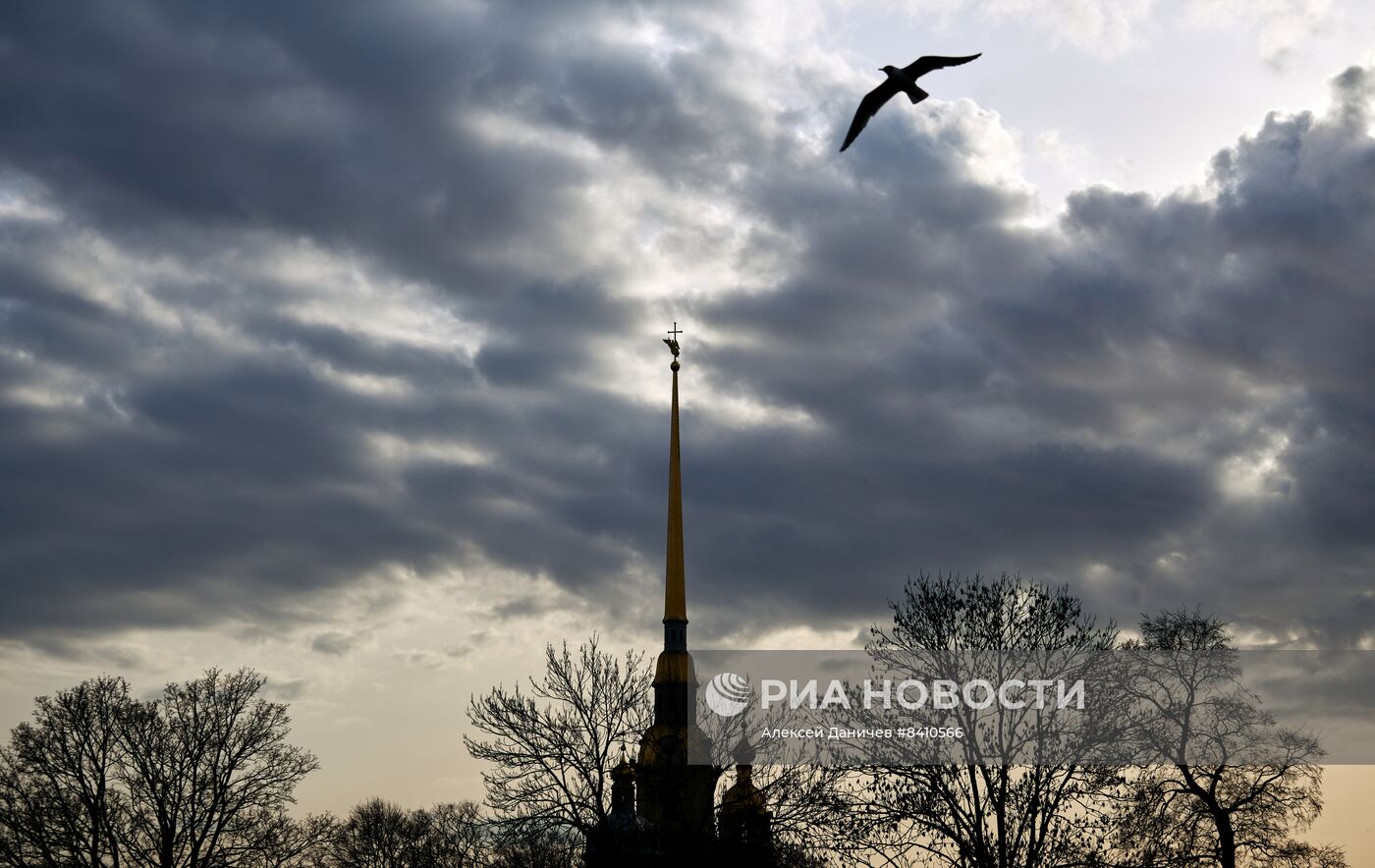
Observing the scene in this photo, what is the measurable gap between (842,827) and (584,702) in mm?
7476

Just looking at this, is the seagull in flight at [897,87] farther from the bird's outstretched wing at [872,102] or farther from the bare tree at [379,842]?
the bare tree at [379,842]

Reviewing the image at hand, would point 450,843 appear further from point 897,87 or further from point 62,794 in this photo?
point 897,87

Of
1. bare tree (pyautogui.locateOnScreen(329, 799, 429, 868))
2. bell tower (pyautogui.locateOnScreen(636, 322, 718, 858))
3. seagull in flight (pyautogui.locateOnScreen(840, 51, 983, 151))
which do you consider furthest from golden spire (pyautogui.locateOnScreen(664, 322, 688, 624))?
seagull in flight (pyautogui.locateOnScreen(840, 51, 983, 151))

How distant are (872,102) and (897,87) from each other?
54 cm

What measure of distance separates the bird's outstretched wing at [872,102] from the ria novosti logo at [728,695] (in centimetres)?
2080

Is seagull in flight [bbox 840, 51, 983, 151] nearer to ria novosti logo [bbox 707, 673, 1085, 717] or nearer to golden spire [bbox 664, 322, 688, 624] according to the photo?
ria novosti logo [bbox 707, 673, 1085, 717]

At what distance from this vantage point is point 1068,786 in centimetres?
3347

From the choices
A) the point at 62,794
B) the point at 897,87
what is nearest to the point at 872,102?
the point at 897,87

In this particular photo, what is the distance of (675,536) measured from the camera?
79.4 metres

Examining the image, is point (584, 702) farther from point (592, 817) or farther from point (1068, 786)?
point (1068, 786)

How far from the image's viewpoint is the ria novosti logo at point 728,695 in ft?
119

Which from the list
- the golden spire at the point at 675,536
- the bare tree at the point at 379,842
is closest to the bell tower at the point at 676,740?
the golden spire at the point at 675,536

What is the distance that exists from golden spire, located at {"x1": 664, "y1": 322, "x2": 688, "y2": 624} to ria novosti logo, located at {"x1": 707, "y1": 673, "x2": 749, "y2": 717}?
33633mm

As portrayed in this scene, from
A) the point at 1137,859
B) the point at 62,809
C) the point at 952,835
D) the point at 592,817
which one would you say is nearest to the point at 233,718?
the point at 62,809
